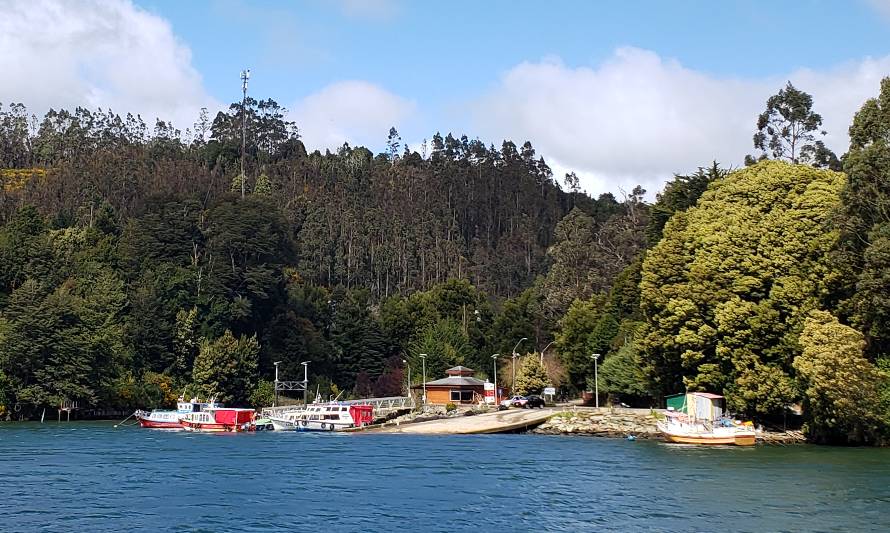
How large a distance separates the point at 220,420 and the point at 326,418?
9.96 m

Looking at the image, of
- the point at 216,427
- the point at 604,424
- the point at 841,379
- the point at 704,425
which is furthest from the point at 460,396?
the point at 841,379

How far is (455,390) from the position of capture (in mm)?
112312

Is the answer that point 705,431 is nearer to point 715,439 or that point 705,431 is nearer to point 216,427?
point 715,439

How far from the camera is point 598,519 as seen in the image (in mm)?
38000

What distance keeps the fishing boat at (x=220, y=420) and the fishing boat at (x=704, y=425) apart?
4070 cm

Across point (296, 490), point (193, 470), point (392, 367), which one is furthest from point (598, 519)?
point (392, 367)

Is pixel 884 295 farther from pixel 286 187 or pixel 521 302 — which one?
pixel 286 187

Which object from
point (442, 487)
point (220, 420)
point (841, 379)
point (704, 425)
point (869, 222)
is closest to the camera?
point (442, 487)

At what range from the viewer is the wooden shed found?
112250 mm

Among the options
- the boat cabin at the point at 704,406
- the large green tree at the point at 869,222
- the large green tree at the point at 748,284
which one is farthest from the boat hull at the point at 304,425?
the large green tree at the point at 869,222

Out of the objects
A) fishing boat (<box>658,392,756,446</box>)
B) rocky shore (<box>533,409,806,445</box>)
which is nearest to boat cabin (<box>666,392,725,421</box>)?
fishing boat (<box>658,392,756,446</box>)

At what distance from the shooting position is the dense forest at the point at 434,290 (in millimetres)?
63469

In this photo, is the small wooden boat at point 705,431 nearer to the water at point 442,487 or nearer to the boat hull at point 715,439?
the boat hull at point 715,439

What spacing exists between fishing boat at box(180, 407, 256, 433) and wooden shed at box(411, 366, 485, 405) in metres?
26.1
